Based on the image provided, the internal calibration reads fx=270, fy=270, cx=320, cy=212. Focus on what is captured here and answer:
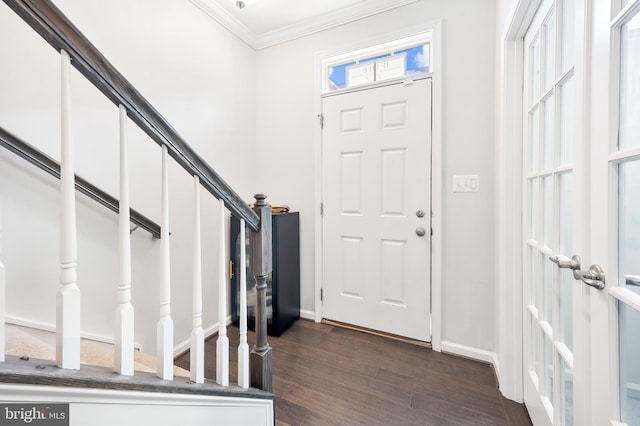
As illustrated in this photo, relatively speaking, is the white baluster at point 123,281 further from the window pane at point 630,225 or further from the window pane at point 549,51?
the window pane at point 549,51

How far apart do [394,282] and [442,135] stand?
119 centimetres

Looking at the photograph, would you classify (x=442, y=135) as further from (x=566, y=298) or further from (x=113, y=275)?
(x=113, y=275)

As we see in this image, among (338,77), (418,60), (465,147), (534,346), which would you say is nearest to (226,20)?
(338,77)

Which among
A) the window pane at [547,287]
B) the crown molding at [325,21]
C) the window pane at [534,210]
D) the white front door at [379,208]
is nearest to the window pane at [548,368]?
the window pane at [547,287]

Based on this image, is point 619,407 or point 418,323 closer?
point 619,407

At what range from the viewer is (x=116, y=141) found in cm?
161

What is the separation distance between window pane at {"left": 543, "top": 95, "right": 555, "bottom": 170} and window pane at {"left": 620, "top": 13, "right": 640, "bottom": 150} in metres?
0.46

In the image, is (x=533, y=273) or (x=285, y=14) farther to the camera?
(x=285, y=14)

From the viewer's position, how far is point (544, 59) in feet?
3.93

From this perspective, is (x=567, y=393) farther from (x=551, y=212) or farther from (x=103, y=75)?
(x=103, y=75)

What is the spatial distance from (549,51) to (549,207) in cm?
67

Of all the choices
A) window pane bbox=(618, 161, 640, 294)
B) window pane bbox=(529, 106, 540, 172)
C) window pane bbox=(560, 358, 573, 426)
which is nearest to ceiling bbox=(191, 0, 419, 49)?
window pane bbox=(529, 106, 540, 172)

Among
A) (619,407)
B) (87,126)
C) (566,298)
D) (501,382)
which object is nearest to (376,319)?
(501,382)

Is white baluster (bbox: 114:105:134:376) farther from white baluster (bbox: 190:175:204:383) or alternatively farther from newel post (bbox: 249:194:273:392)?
newel post (bbox: 249:194:273:392)
